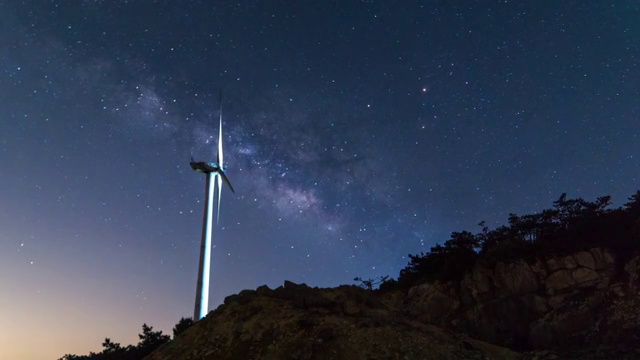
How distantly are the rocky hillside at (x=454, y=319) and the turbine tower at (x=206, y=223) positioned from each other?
25.3 meters

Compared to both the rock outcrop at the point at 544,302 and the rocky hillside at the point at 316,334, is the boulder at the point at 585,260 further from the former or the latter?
the rocky hillside at the point at 316,334

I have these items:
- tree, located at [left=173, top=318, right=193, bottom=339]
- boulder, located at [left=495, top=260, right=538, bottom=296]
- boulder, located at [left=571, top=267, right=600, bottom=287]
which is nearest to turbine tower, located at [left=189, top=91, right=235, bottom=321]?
tree, located at [left=173, top=318, right=193, bottom=339]

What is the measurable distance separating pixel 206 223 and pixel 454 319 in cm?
3671

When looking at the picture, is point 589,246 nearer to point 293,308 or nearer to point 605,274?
point 605,274

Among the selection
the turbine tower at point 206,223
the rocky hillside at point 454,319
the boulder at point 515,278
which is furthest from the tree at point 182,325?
the boulder at point 515,278

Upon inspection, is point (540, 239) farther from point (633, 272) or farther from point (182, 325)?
point (182, 325)

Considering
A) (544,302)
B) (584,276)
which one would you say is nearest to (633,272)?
(584,276)

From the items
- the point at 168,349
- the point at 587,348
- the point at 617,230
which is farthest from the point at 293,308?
the point at 617,230

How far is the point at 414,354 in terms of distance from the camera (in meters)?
25.9

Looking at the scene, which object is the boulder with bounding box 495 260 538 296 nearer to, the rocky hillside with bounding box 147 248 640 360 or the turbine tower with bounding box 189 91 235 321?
the rocky hillside with bounding box 147 248 640 360

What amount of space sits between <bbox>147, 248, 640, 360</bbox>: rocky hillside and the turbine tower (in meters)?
25.3

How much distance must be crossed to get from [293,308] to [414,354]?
9.19 metres

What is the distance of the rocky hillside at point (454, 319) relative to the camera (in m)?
26.8

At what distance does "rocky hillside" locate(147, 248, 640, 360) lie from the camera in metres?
26.8
